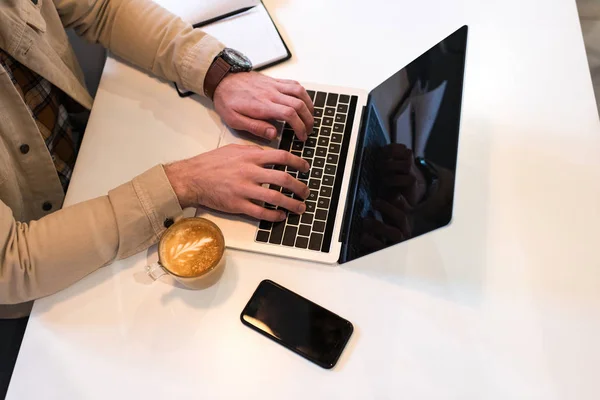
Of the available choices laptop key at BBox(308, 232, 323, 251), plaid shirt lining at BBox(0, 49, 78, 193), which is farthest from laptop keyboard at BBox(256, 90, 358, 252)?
plaid shirt lining at BBox(0, 49, 78, 193)

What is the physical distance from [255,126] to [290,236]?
0.22m

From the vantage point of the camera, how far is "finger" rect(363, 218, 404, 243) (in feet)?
2.41

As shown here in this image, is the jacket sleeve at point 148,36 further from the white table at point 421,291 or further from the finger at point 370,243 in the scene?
the finger at point 370,243

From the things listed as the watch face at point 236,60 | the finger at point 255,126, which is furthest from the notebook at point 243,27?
the finger at point 255,126

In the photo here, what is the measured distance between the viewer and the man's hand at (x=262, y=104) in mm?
890

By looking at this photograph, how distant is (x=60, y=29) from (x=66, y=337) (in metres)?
0.60

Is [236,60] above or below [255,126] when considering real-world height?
above

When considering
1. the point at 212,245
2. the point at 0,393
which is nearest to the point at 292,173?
the point at 212,245

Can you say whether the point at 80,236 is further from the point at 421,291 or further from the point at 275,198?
the point at 421,291

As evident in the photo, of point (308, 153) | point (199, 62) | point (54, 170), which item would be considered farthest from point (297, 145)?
point (54, 170)

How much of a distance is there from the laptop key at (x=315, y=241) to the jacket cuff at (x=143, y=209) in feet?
0.74

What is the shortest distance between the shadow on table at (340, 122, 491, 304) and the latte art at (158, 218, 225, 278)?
0.69ft

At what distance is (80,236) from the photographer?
77cm

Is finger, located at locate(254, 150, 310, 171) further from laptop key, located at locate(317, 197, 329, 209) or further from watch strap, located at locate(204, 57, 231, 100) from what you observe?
watch strap, located at locate(204, 57, 231, 100)
